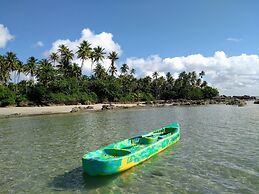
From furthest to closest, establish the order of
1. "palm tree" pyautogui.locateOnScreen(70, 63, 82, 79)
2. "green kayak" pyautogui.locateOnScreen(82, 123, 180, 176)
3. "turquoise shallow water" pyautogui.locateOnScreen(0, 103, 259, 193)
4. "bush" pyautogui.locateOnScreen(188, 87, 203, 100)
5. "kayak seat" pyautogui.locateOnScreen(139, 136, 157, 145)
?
"bush" pyautogui.locateOnScreen(188, 87, 203, 100)
"palm tree" pyautogui.locateOnScreen(70, 63, 82, 79)
"kayak seat" pyautogui.locateOnScreen(139, 136, 157, 145)
"green kayak" pyautogui.locateOnScreen(82, 123, 180, 176)
"turquoise shallow water" pyautogui.locateOnScreen(0, 103, 259, 193)

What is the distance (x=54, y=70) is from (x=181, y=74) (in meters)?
73.0

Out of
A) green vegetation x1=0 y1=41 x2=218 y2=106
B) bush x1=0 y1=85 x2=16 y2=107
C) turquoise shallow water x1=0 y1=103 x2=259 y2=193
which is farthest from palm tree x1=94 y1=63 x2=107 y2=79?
turquoise shallow water x1=0 y1=103 x2=259 y2=193

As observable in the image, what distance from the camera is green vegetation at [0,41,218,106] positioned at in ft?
221

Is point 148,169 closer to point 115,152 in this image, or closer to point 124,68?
point 115,152

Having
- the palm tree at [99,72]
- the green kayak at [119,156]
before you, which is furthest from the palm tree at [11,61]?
the green kayak at [119,156]

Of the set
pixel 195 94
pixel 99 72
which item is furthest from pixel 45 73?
pixel 195 94

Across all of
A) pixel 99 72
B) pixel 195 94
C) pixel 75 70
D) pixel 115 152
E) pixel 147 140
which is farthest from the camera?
pixel 195 94

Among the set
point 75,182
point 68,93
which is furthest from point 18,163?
point 68,93

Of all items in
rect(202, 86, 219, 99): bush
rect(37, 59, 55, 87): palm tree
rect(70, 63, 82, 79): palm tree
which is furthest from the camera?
rect(202, 86, 219, 99): bush

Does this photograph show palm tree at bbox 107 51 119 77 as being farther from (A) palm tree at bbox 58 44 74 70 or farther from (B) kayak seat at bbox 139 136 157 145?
(B) kayak seat at bbox 139 136 157 145

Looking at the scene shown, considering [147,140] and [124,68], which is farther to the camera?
[124,68]

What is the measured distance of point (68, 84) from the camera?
7425 centimetres

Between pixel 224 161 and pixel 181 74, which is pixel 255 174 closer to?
pixel 224 161

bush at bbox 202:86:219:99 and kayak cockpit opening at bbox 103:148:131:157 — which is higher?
bush at bbox 202:86:219:99
